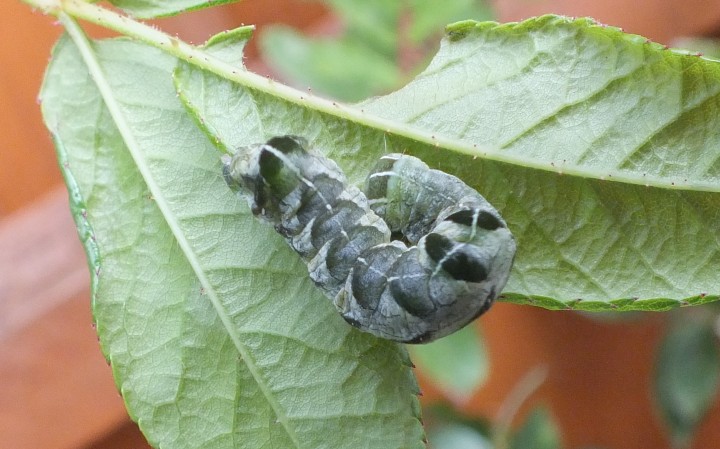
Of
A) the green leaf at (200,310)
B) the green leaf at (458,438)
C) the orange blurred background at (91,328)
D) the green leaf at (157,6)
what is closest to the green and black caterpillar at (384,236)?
the green leaf at (200,310)

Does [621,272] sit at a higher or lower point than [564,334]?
higher

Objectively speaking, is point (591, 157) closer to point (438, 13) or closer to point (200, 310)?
point (200, 310)

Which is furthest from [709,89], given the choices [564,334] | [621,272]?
[564,334]

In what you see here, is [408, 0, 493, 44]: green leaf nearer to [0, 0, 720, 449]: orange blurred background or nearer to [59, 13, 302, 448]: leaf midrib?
[0, 0, 720, 449]: orange blurred background

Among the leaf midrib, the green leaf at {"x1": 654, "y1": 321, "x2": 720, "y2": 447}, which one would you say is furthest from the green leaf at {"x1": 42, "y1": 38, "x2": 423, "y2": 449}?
the green leaf at {"x1": 654, "y1": 321, "x2": 720, "y2": 447}

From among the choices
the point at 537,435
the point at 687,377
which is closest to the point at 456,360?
the point at 537,435

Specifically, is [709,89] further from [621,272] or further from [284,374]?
[284,374]

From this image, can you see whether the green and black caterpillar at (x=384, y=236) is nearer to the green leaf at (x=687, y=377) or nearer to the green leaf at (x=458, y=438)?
the green leaf at (x=458, y=438)
